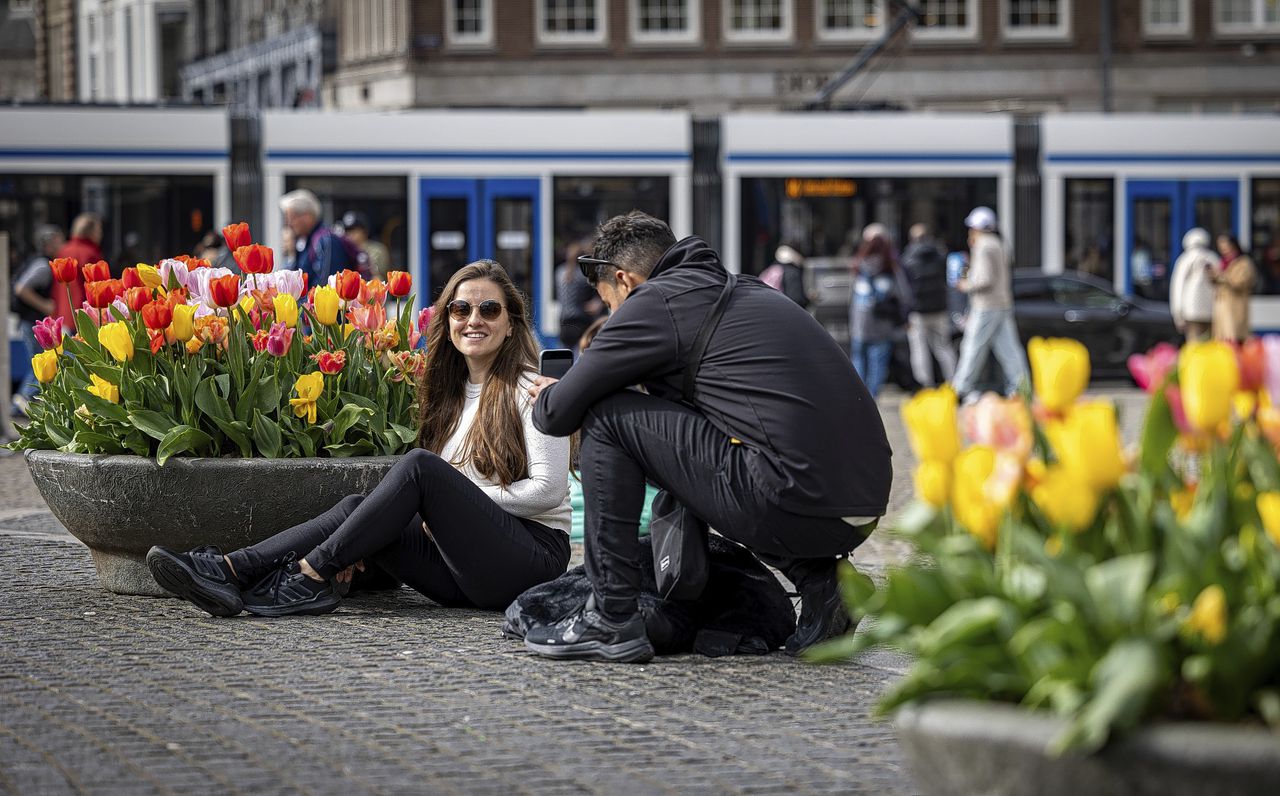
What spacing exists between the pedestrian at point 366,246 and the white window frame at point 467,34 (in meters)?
19.5

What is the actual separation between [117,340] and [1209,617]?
175 inches

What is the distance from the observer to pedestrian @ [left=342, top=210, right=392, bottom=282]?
49.0ft

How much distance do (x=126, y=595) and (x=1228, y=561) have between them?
486 centimetres

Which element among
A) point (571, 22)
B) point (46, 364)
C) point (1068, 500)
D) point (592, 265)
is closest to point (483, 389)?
point (592, 265)

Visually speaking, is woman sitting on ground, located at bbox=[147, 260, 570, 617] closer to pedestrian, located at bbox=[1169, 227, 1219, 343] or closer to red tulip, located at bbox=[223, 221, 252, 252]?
red tulip, located at bbox=[223, 221, 252, 252]

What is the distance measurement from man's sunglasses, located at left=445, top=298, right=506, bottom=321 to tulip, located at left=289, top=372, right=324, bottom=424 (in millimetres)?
491

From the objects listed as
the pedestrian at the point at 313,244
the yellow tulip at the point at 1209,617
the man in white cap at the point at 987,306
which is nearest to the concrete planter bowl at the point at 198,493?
the yellow tulip at the point at 1209,617

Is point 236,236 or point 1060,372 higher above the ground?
point 236,236

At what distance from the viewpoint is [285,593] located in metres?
6.63

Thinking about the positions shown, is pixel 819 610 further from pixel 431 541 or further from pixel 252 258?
pixel 252 258

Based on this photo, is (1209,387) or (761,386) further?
(761,386)

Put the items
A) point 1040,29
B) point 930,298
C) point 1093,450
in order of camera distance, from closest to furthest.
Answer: point 1093,450 → point 930,298 → point 1040,29

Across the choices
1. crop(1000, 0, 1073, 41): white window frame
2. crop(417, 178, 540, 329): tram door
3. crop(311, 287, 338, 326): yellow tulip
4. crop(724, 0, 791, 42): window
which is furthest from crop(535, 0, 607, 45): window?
crop(311, 287, 338, 326): yellow tulip

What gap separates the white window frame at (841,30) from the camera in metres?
40.6
